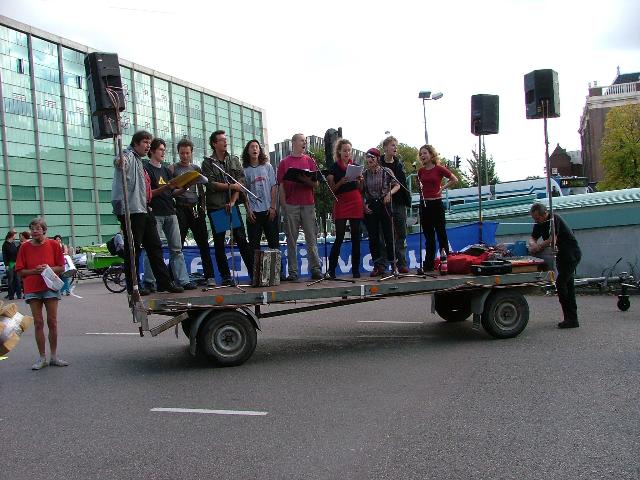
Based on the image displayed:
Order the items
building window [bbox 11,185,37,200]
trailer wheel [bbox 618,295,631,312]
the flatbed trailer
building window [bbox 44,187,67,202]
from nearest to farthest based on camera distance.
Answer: the flatbed trailer, trailer wheel [bbox 618,295,631,312], building window [bbox 11,185,37,200], building window [bbox 44,187,67,202]

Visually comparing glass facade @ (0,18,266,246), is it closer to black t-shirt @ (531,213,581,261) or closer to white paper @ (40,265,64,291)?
white paper @ (40,265,64,291)

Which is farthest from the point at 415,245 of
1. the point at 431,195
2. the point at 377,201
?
→ the point at 377,201

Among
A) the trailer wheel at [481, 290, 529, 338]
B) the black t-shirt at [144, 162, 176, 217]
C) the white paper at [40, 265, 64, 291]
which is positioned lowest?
the trailer wheel at [481, 290, 529, 338]

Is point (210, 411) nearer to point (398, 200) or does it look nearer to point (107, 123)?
point (107, 123)

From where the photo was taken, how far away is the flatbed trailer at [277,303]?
7262 mm

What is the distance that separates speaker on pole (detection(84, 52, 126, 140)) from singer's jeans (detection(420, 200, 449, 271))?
477cm

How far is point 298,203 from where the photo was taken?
9.08m

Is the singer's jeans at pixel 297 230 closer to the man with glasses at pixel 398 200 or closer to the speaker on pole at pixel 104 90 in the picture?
the man with glasses at pixel 398 200

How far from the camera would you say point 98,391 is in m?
6.71

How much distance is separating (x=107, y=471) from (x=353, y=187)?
5722 millimetres

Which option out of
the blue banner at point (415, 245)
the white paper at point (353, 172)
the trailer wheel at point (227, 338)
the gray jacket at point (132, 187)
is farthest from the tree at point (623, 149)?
the gray jacket at point (132, 187)

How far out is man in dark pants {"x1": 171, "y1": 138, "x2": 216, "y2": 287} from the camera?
28.9 feet

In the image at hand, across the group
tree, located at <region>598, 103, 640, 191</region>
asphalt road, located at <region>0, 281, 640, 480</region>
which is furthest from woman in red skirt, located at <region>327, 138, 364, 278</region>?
tree, located at <region>598, 103, 640, 191</region>

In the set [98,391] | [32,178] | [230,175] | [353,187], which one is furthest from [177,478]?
[32,178]
